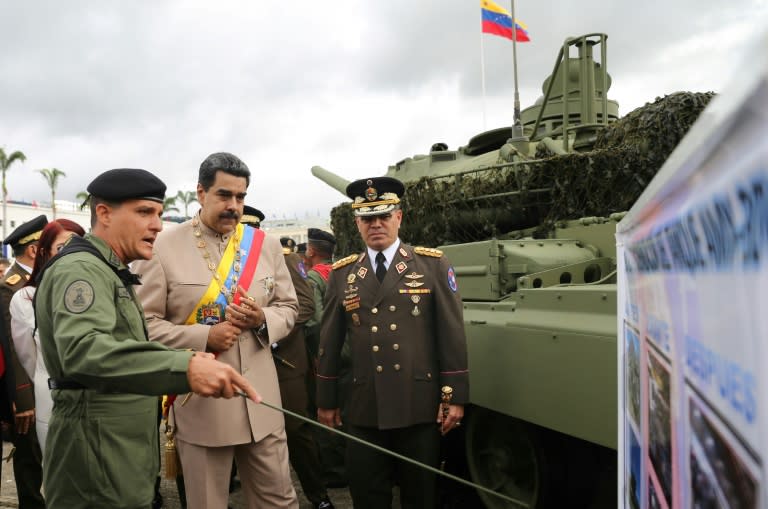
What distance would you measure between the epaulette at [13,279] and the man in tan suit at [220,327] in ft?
7.58

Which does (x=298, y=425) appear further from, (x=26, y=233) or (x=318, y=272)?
(x=26, y=233)

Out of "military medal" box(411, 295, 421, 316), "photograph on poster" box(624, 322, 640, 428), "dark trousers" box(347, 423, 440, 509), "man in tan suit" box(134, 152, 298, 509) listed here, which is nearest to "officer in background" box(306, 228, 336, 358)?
"military medal" box(411, 295, 421, 316)

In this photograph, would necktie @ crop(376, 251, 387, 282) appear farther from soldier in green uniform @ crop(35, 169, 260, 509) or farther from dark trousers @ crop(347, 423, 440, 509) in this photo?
soldier in green uniform @ crop(35, 169, 260, 509)

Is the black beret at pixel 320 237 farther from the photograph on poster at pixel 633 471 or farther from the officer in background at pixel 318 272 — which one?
the photograph on poster at pixel 633 471

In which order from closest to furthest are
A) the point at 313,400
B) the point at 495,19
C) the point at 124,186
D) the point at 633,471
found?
the point at 633,471 < the point at 124,186 < the point at 313,400 < the point at 495,19

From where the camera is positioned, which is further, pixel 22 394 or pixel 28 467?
pixel 28 467

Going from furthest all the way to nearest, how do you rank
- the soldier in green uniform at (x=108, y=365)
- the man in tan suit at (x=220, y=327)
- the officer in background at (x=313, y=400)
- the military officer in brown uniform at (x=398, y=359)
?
the officer in background at (x=313, y=400) < the military officer in brown uniform at (x=398, y=359) < the man in tan suit at (x=220, y=327) < the soldier in green uniform at (x=108, y=365)

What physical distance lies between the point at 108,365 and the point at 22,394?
2.62 metres

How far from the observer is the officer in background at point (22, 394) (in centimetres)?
365

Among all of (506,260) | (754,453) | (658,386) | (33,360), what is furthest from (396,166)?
(754,453)

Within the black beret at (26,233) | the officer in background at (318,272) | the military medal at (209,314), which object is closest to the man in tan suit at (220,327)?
the military medal at (209,314)

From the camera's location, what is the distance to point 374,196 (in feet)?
11.0

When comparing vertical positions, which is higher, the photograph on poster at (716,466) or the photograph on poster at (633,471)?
the photograph on poster at (716,466)

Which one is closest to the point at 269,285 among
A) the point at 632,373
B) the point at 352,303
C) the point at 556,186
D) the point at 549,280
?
the point at 352,303
